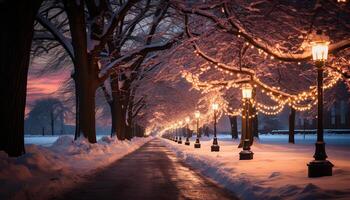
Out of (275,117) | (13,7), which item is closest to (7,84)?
(13,7)

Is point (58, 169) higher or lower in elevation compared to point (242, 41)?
lower

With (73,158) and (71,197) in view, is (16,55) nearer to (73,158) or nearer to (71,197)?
(71,197)

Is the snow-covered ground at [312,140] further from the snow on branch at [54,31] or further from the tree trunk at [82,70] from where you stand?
the snow on branch at [54,31]

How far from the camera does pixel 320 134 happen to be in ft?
43.1

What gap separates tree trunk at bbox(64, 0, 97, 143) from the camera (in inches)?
1021

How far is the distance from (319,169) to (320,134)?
102cm

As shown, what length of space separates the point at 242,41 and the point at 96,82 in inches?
399

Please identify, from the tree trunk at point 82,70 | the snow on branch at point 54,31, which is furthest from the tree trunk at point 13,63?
the snow on branch at point 54,31

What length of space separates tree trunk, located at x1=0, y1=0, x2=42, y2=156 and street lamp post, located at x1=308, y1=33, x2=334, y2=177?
8.60m

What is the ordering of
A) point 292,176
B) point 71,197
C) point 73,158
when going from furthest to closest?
point 73,158 → point 292,176 → point 71,197

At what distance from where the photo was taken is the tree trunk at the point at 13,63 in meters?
14.6

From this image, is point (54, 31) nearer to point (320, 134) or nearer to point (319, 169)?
point (320, 134)

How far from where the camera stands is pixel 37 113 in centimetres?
17388

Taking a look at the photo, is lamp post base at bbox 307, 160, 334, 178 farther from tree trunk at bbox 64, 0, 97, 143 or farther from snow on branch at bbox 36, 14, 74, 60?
snow on branch at bbox 36, 14, 74, 60
